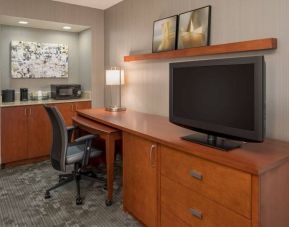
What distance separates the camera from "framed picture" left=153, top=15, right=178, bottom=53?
2811 mm

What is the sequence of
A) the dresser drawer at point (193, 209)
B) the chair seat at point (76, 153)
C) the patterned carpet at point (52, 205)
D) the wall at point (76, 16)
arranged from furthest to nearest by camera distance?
the wall at point (76, 16)
the chair seat at point (76, 153)
the patterned carpet at point (52, 205)
the dresser drawer at point (193, 209)

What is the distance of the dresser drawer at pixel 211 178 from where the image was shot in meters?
1.38

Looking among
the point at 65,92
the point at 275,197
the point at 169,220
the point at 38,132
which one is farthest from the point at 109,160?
the point at 65,92

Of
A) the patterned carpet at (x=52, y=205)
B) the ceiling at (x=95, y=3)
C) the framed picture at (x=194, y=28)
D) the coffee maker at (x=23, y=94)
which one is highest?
the ceiling at (x=95, y=3)

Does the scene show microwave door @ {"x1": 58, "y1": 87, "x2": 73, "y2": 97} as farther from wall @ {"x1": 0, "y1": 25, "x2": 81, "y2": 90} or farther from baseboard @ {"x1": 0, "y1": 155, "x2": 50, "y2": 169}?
baseboard @ {"x1": 0, "y1": 155, "x2": 50, "y2": 169}

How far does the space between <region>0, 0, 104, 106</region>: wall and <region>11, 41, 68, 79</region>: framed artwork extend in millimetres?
607

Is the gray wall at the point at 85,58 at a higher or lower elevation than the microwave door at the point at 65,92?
higher

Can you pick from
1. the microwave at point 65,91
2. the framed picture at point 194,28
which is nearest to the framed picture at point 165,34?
the framed picture at point 194,28

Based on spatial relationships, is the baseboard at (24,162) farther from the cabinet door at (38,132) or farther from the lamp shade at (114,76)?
the lamp shade at (114,76)

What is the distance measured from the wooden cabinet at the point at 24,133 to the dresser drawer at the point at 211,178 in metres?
2.57

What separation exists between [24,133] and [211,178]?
306 centimetres

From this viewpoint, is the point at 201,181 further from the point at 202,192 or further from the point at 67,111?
the point at 67,111

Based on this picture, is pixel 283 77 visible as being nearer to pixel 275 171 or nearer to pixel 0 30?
pixel 275 171

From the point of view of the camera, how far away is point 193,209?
170 centimetres
